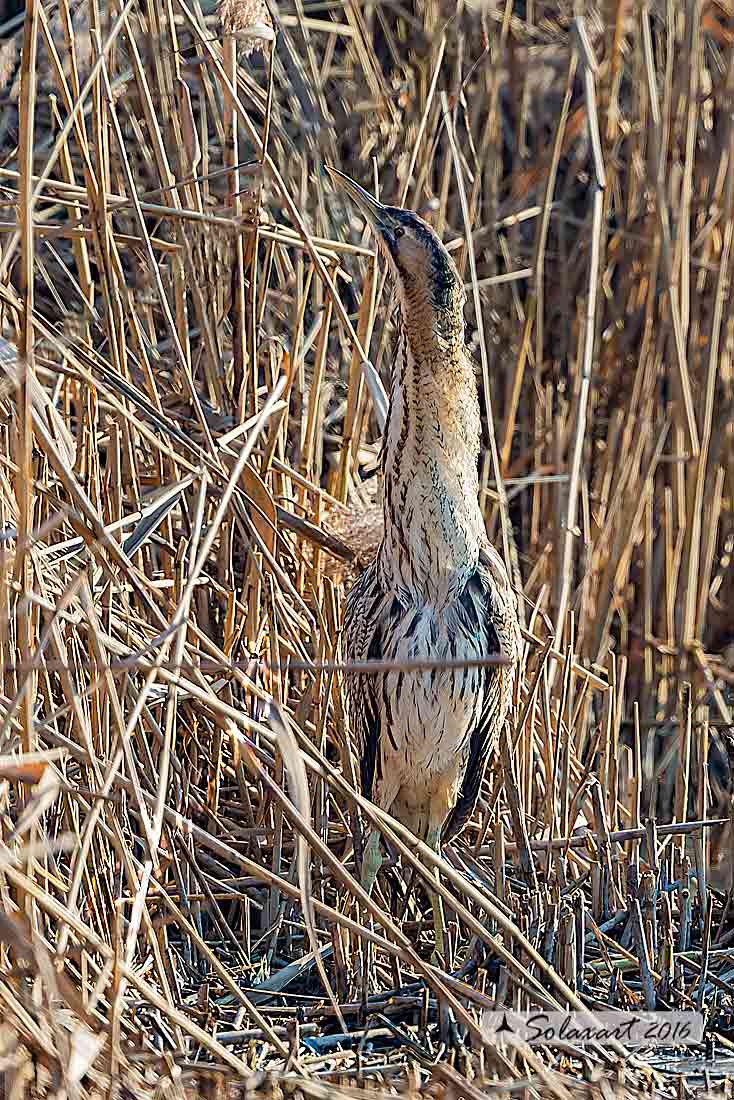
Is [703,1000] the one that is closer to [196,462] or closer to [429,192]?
[196,462]

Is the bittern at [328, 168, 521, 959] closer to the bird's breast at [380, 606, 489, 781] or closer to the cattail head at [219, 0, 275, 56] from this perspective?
the bird's breast at [380, 606, 489, 781]

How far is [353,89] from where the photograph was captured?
4.00 meters

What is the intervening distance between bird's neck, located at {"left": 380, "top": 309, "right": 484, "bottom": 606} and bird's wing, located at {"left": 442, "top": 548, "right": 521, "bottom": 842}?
0.04 metres

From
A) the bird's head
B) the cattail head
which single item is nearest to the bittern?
the bird's head

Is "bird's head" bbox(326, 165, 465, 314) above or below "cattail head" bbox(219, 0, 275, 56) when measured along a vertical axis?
below

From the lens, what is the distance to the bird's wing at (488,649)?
263 cm

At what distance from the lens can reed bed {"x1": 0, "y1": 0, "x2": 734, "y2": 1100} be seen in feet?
6.06

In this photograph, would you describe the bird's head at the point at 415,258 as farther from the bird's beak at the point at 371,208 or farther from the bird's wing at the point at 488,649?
the bird's wing at the point at 488,649

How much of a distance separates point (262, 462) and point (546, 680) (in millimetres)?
704

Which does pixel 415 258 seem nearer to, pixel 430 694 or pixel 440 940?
pixel 430 694

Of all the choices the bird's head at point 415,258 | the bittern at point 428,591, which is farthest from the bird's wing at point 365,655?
the bird's head at point 415,258

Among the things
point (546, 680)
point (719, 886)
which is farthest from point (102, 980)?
point (719, 886)
